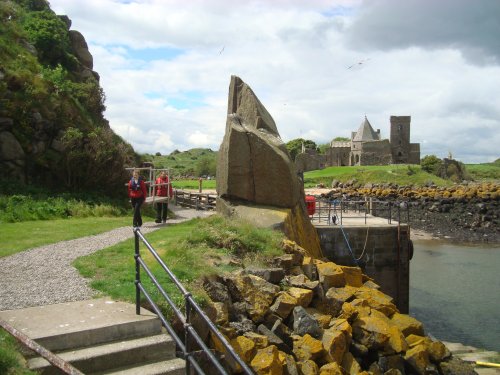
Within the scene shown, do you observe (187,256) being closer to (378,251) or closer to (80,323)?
(80,323)

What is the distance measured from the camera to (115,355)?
6.00 metres

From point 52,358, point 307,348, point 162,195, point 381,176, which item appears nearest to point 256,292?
point 307,348

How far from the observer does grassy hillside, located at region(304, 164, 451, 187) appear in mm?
73438

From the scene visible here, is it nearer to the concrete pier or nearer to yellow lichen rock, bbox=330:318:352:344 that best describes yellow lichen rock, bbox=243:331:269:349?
yellow lichen rock, bbox=330:318:352:344

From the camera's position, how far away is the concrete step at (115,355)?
563 centimetres

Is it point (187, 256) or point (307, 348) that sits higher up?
point (187, 256)

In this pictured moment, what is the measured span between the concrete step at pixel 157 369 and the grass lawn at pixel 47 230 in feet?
21.2

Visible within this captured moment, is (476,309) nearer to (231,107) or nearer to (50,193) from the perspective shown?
(231,107)

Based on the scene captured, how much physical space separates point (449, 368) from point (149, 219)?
38.7 feet

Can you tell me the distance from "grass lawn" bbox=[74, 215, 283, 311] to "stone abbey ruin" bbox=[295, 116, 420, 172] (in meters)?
82.3

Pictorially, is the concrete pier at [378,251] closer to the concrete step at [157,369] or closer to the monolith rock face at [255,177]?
the monolith rock face at [255,177]

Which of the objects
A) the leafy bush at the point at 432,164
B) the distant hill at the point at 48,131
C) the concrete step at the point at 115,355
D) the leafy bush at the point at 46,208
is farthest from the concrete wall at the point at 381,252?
the leafy bush at the point at 432,164

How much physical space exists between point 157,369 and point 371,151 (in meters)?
94.0

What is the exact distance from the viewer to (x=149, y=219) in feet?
64.1
